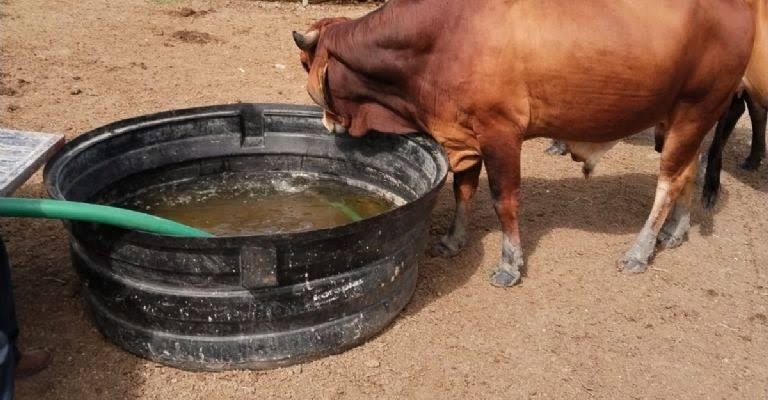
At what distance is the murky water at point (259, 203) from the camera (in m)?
4.29

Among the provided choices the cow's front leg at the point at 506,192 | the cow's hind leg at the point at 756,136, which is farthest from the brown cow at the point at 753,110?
the cow's front leg at the point at 506,192

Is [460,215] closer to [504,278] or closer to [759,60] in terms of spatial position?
[504,278]

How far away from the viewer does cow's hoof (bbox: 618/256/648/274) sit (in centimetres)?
454

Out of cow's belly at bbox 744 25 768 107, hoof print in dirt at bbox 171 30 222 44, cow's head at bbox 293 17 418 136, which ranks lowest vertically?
hoof print in dirt at bbox 171 30 222 44

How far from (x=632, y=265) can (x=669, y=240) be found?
51cm

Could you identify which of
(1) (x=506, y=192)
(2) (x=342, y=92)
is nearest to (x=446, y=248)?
(1) (x=506, y=192)

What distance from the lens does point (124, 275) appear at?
3203 mm

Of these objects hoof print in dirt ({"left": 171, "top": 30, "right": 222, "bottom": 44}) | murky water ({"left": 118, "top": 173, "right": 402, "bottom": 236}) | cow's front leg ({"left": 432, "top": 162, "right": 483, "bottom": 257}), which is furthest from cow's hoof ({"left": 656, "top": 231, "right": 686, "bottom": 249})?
hoof print in dirt ({"left": 171, "top": 30, "right": 222, "bottom": 44})

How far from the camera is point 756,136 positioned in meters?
6.21

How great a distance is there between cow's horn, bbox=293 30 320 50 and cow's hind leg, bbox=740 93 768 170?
11.2ft

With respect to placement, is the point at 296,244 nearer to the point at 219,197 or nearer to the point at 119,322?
the point at 119,322

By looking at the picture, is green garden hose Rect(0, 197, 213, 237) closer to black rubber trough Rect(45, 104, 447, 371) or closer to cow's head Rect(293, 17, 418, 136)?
black rubber trough Rect(45, 104, 447, 371)

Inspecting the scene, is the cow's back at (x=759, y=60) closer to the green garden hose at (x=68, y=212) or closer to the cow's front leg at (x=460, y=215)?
the cow's front leg at (x=460, y=215)

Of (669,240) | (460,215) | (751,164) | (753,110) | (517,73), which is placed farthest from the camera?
(751,164)
